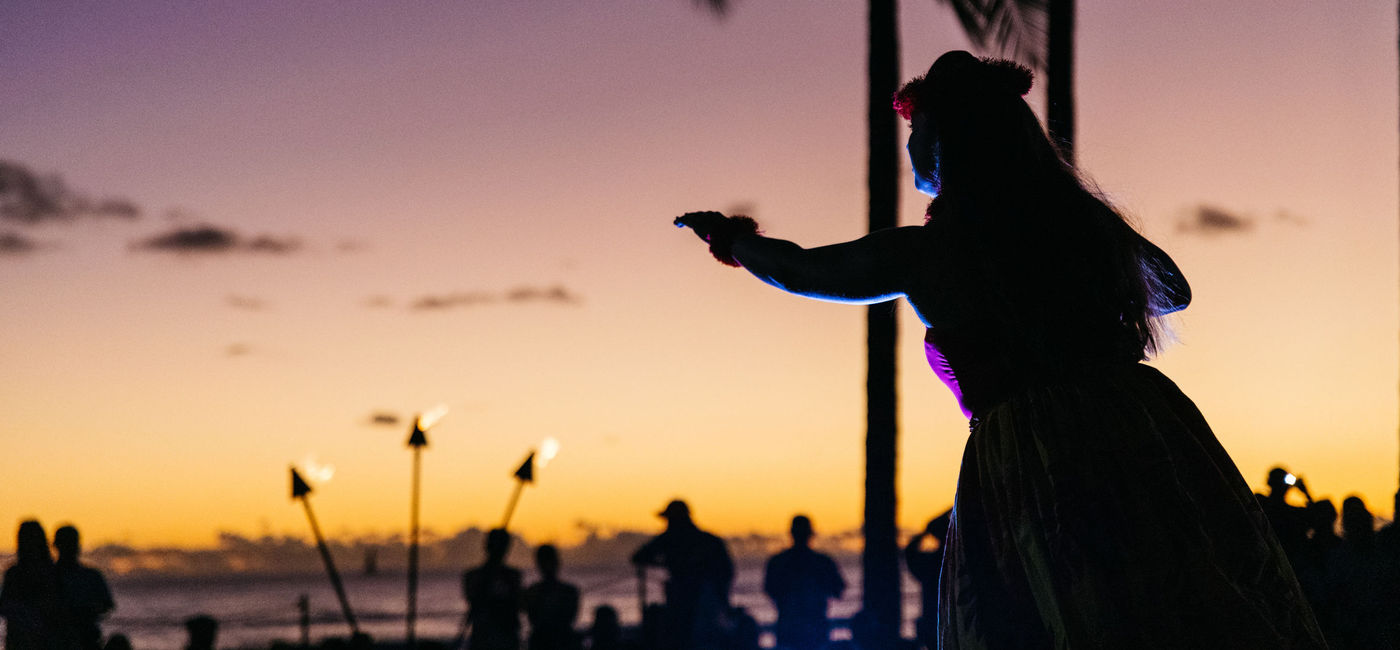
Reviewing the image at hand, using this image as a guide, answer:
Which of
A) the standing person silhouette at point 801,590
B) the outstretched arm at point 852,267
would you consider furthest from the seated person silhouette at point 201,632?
the outstretched arm at point 852,267

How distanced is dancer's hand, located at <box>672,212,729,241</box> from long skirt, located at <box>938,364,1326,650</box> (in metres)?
0.65

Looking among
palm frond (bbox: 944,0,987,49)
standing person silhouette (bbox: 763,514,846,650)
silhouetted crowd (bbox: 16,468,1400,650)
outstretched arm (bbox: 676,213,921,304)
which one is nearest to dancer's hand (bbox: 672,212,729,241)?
outstretched arm (bbox: 676,213,921,304)

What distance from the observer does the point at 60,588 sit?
29.6 feet

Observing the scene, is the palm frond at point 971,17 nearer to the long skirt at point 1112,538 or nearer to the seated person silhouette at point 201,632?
the seated person silhouette at point 201,632

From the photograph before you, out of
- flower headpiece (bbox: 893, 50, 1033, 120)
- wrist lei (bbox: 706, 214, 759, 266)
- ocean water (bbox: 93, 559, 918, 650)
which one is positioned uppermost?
flower headpiece (bbox: 893, 50, 1033, 120)

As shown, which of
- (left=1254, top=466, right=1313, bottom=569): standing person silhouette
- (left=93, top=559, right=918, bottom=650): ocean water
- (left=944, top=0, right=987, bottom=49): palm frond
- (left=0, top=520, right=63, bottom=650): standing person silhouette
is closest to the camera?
(left=1254, top=466, right=1313, bottom=569): standing person silhouette

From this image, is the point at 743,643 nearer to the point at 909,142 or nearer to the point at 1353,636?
the point at 1353,636

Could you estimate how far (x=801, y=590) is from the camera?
10430mm

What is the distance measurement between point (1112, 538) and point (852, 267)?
0.62 m

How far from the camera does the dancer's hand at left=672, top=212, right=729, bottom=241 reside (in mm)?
2590

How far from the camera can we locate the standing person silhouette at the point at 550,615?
1042 cm

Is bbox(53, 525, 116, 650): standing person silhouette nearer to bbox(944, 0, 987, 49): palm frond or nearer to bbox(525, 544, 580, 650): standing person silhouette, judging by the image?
bbox(525, 544, 580, 650): standing person silhouette

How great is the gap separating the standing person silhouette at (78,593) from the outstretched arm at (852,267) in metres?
8.06

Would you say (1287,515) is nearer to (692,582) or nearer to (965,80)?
(692,582)
